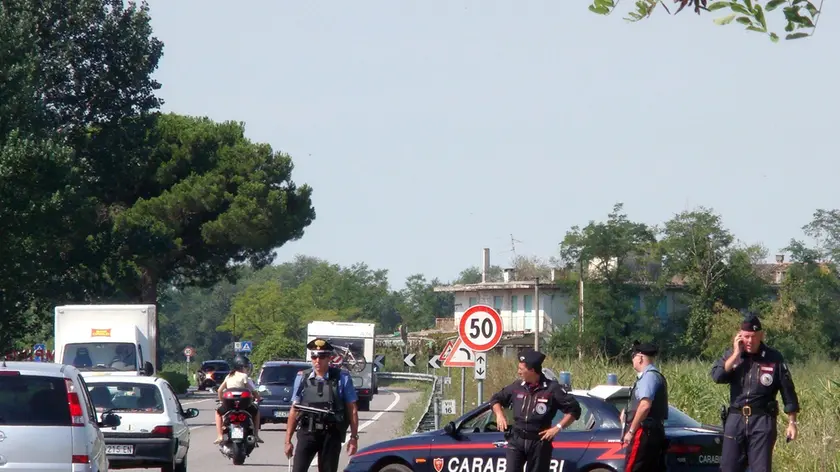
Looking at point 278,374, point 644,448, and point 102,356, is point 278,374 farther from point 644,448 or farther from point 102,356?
point 644,448

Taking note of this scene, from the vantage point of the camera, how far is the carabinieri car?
12602 mm

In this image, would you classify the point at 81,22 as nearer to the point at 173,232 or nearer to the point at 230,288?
the point at 173,232

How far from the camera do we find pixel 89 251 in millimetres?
48438

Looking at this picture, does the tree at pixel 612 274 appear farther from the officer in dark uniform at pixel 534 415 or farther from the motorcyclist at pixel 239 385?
the officer in dark uniform at pixel 534 415

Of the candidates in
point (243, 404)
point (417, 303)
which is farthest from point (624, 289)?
point (417, 303)

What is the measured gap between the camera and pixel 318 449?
12.0 meters

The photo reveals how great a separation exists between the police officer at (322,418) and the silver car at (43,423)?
1876 mm

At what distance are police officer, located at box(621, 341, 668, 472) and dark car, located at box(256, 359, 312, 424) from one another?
60.2 feet

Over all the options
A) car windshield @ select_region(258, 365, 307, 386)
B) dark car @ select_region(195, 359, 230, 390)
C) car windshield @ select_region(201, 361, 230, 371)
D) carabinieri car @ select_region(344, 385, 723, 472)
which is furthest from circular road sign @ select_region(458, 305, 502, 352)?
car windshield @ select_region(201, 361, 230, 371)

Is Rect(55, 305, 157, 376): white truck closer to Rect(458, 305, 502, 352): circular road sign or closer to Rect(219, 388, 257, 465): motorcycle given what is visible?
Rect(219, 388, 257, 465): motorcycle

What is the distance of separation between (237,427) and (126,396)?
2.74m

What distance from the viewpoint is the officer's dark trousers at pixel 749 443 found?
10.3 metres

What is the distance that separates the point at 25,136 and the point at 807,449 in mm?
29150

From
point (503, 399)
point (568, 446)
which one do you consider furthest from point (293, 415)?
point (568, 446)
